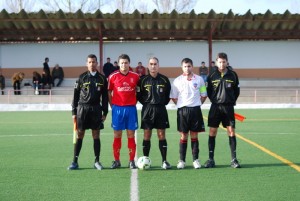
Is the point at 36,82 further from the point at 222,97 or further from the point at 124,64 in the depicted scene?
the point at 222,97

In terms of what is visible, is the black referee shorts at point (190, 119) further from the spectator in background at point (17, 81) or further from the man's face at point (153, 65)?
the spectator in background at point (17, 81)

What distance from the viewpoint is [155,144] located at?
36.4 feet

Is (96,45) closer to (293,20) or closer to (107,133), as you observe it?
(293,20)

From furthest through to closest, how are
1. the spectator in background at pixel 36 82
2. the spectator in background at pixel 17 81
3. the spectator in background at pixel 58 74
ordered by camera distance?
the spectator in background at pixel 58 74 → the spectator in background at pixel 17 81 → the spectator in background at pixel 36 82

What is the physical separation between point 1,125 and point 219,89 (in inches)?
395

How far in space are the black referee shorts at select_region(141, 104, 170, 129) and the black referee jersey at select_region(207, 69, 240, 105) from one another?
93cm

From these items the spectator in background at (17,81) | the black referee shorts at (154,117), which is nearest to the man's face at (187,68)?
the black referee shorts at (154,117)

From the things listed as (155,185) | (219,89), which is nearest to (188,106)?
(219,89)

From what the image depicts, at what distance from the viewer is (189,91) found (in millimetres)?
8203

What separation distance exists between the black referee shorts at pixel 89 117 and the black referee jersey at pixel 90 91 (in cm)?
8

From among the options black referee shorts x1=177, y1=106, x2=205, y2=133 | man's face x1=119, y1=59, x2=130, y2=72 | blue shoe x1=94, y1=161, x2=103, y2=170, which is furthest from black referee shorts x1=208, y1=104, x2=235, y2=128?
blue shoe x1=94, y1=161, x2=103, y2=170

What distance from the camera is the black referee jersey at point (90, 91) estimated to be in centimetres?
807

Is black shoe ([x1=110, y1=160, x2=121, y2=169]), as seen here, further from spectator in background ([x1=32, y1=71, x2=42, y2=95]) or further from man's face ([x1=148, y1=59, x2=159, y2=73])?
spectator in background ([x1=32, y1=71, x2=42, y2=95])

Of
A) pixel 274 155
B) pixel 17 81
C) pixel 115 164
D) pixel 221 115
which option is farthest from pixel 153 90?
pixel 17 81
